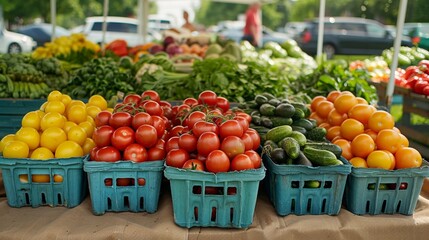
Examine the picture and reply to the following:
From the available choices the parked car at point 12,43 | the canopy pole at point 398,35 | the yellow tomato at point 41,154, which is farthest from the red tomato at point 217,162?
the parked car at point 12,43

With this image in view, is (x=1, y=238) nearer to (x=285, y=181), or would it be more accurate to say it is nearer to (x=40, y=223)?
(x=40, y=223)

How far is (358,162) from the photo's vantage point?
2758 millimetres

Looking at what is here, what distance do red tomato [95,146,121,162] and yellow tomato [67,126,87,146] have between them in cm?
31

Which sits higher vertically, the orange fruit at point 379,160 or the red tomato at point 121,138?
the red tomato at point 121,138

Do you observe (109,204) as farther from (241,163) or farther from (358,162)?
(358,162)

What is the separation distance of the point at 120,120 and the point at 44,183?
1.98ft

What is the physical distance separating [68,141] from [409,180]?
216 cm

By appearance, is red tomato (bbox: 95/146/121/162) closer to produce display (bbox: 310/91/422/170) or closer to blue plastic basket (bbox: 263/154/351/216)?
blue plastic basket (bbox: 263/154/351/216)

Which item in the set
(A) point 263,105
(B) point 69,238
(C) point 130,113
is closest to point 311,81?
(A) point 263,105

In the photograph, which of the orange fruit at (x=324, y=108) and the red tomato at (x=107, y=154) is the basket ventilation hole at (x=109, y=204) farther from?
the orange fruit at (x=324, y=108)

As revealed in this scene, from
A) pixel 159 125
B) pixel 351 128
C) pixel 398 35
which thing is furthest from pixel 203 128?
pixel 398 35

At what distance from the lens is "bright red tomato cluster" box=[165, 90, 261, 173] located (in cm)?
241

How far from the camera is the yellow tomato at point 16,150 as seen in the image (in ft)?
8.60

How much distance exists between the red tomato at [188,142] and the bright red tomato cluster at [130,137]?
0.17 m
